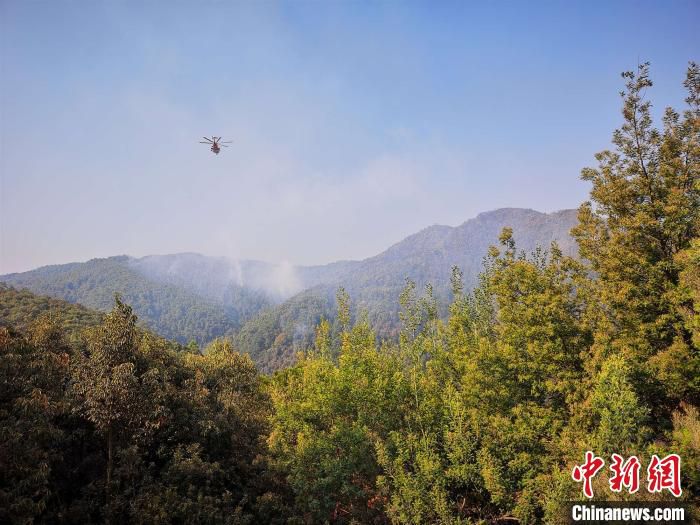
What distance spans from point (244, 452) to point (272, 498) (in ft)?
16.9

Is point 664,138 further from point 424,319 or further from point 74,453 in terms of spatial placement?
point 74,453

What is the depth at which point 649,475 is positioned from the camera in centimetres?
1386

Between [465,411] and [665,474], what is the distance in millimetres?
8591

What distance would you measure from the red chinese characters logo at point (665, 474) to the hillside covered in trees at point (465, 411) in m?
0.52

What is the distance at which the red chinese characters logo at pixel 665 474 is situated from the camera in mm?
13586

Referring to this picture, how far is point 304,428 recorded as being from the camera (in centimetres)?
2145

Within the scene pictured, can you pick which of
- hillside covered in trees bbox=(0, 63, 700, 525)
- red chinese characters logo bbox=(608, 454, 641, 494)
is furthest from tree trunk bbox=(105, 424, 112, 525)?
red chinese characters logo bbox=(608, 454, 641, 494)

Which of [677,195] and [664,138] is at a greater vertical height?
[664,138]

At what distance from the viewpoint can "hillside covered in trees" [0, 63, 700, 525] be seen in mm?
Result: 16500

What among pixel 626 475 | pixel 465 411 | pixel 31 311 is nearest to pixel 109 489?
pixel 465 411

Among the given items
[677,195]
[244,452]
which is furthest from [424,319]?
[677,195]

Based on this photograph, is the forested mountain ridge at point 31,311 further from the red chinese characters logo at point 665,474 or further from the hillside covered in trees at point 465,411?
the red chinese characters logo at point 665,474

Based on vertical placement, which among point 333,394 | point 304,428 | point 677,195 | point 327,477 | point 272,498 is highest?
point 677,195

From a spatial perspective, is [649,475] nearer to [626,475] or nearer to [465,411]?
[626,475]
